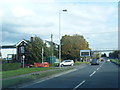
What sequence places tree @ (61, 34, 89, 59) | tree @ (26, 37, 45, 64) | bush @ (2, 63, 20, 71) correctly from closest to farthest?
bush @ (2, 63, 20, 71) → tree @ (26, 37, 45, 64) → tree @ (61, 34, 89, 59)

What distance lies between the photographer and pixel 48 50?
7088 cm

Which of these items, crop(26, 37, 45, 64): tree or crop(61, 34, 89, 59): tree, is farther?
crop(61, 34, 89, 59): tree

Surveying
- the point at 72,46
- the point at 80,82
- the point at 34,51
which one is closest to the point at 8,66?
the point at 34,51

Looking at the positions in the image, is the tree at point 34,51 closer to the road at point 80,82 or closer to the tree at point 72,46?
the tree at point 72,46

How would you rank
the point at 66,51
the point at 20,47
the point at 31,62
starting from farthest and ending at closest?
the point at 66,51 → the point at 20,47 → the point at 31,62

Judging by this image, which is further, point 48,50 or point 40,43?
point 48,50

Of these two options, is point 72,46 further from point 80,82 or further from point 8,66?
point 80,82

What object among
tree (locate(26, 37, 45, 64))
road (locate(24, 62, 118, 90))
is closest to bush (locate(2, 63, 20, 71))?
road (locate(24, 62, 118, 90))

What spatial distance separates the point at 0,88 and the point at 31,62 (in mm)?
50377

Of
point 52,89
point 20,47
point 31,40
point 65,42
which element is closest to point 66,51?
point 65,42

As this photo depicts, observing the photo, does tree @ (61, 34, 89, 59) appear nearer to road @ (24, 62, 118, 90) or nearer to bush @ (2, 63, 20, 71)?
bush @ (2, 63, 20, 71)

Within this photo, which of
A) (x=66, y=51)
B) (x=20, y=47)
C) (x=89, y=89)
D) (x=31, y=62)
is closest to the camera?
(x=89, y=89)

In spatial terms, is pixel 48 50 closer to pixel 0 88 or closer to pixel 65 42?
pixel 65 42

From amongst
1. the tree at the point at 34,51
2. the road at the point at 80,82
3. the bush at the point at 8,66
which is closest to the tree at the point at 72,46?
the tree at the point at 34,51
